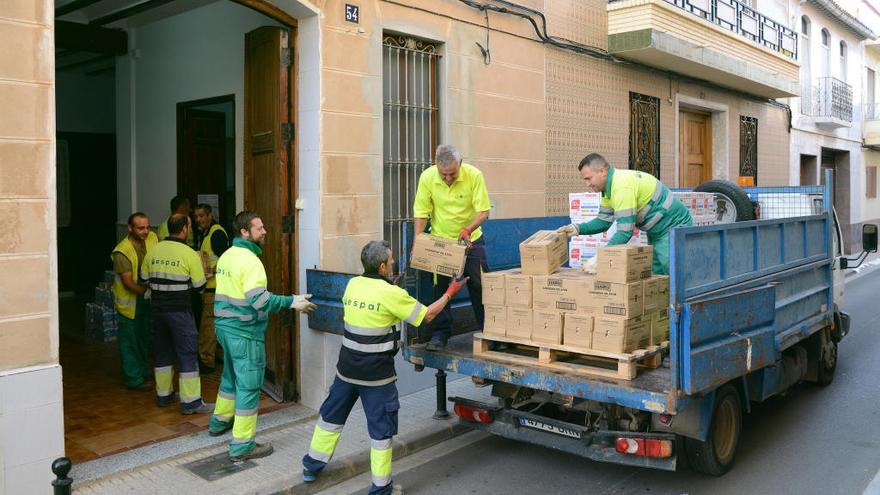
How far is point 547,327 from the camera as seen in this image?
17.2ft

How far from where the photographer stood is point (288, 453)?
599 cm

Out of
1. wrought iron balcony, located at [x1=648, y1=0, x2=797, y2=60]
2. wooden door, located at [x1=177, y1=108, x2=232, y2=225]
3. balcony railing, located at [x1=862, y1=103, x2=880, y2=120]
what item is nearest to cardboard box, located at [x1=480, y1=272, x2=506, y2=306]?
wooden door, located at [x1=177, y1=108, x2=232, y2=225]

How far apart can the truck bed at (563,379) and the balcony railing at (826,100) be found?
58.4 feet

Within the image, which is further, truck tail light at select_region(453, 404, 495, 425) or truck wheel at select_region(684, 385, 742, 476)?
truck tail light at select_region(453, 404, 495, 425)

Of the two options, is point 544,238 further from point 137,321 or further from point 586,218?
point 137,321

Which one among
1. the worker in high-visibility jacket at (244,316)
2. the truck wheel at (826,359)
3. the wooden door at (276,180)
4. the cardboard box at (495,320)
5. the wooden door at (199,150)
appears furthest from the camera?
the wooden door at (199,150)

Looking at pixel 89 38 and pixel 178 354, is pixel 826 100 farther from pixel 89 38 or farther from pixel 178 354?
pixel 178 354

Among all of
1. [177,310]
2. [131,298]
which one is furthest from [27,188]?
[131,298]

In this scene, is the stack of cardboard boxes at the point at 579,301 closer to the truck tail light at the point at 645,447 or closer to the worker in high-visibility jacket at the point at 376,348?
the truck tail light at the point at 645,447

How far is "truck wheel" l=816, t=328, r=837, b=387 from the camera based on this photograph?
24.8ft

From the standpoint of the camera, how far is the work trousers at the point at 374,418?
500 cm

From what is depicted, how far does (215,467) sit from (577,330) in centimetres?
296

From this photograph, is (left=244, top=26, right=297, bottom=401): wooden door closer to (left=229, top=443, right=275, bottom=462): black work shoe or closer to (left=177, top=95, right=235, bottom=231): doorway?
(left=229, top=443, right=275, bottom=462): black work shoe

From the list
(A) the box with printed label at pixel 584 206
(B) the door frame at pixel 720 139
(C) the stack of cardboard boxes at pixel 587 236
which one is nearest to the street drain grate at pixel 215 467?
(C) the stack of cardboard boxes at pixel 587 236
